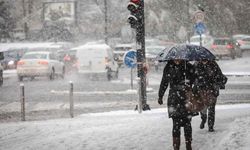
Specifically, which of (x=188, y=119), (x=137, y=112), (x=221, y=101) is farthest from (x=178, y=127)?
(x=221, y=101)

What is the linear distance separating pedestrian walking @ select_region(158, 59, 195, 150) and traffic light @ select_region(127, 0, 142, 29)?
251 inches

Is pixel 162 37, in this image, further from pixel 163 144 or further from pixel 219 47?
pixel 163 144

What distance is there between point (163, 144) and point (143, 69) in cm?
555

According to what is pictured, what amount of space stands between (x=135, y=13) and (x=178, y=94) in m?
6.87

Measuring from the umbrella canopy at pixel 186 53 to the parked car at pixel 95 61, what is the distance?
19.5m

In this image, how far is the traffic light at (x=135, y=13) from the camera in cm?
1662

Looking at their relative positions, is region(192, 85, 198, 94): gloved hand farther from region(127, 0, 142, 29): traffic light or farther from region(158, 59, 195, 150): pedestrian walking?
region(127, 0, 142, 29): traffic light

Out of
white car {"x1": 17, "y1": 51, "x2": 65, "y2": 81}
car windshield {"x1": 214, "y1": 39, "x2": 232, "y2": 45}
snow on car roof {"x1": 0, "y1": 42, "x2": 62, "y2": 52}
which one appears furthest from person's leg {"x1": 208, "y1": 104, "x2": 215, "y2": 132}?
car windshield {"x1": 214, "y1": 39, "x2": 232, "y2": 45}

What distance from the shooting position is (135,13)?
55.1 ft

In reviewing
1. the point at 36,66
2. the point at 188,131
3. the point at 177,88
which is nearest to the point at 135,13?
the point at 177,88

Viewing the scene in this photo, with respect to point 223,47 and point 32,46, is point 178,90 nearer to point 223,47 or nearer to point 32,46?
point 223,47

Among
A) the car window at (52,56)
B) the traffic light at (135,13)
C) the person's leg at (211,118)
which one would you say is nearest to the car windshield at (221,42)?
the car window at (52,56)

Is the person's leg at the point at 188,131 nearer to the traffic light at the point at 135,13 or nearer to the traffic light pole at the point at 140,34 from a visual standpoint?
the traffic light pole at the point at 140,34

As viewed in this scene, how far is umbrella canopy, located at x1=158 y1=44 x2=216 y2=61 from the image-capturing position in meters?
10.4
